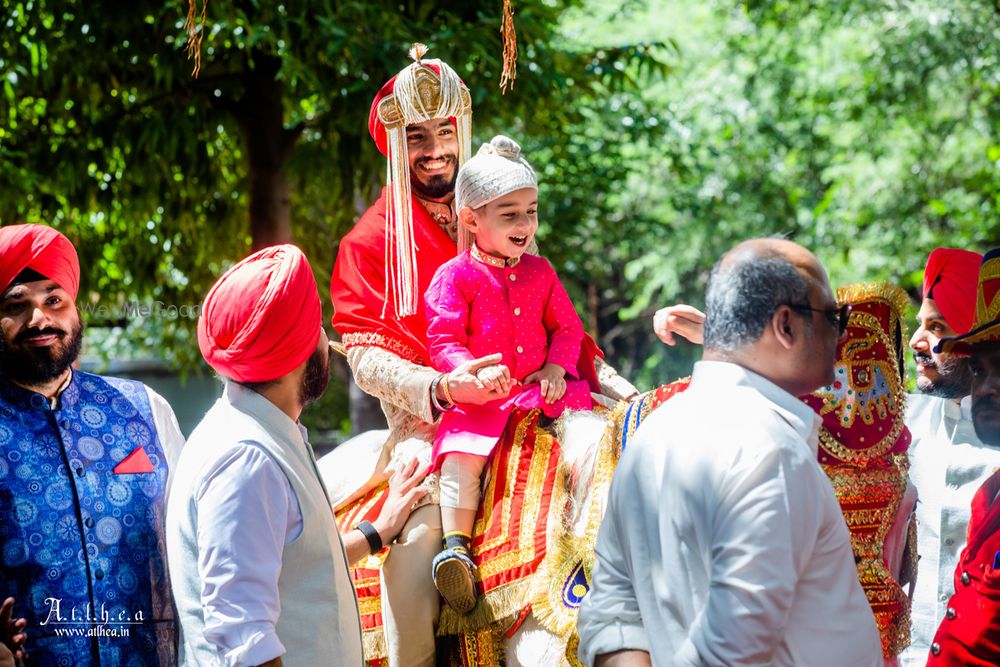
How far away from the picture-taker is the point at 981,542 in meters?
2.98

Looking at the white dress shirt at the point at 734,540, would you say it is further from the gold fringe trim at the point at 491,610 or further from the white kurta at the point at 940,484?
the white kurta at the point at 940,484

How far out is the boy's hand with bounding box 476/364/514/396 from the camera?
345 cm

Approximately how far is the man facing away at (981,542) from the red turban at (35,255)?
263 cm

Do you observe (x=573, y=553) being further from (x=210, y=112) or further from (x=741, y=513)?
(x=210, y=112)

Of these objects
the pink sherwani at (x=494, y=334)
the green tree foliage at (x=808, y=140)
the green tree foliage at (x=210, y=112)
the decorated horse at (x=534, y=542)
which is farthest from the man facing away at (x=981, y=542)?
the green tree foliage at (x=808, y=140)

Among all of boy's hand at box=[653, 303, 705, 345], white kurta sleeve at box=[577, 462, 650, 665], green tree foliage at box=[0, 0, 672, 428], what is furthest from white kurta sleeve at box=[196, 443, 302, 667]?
green tree foliage at box=[0, 0, 672, 428]

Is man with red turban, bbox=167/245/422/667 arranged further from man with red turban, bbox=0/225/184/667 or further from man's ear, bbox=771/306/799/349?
man's ear, bbox=771/306/799/349

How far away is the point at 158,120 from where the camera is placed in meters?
7.93

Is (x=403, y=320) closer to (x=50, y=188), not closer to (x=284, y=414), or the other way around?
(x=284, y=414)

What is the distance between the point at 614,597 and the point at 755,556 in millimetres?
457

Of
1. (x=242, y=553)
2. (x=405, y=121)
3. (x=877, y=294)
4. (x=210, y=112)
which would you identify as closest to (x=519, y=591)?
(x=242, y=553)

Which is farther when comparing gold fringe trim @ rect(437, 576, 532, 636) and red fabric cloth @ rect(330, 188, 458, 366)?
red fabric cloth @ rect(330, 188, 458, 366)

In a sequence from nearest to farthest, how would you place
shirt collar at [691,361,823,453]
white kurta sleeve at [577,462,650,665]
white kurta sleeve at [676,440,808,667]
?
white kurta sleeve at [676,440,808,667]
shirt collar at [691,361,823,453]
white kurta sleeve at [577,462,650,665]

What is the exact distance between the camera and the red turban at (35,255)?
3.47 meters
